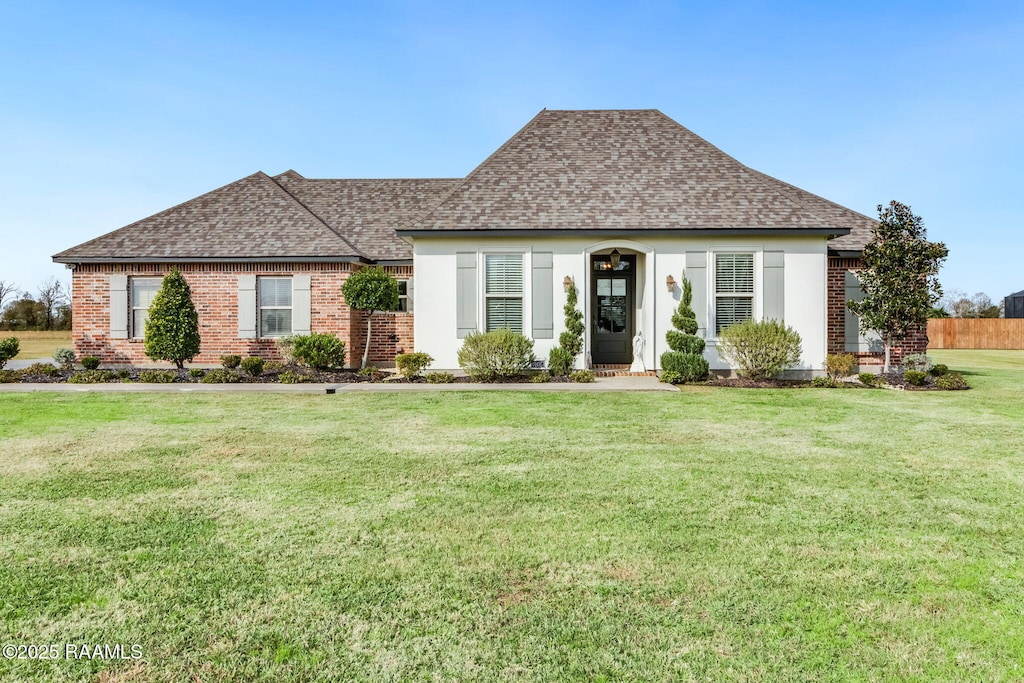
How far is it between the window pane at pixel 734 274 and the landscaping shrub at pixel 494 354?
15.1 feet

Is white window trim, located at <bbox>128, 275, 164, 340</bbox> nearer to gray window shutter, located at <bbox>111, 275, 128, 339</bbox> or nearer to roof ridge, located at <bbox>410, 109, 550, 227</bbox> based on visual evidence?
gray window shutter, located at <bbox>111, 275, 128, 339</bbox>

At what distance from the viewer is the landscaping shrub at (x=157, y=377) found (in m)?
12.3

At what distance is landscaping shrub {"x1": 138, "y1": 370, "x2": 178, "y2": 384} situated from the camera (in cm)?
1227

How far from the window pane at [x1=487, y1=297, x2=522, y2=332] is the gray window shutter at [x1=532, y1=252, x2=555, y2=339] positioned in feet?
1.37

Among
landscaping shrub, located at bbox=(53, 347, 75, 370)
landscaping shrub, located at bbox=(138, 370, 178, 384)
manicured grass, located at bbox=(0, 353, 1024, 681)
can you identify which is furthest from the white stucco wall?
landscaping shrub, located at bbox=(53, 347, 75, 370)

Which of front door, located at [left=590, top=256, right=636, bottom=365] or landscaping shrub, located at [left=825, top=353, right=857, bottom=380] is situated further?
front door, located at [left=590, top=256, right=636, bottom=365]

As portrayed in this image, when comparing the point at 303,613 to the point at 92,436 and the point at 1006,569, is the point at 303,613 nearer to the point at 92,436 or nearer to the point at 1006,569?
the point at 1006,569

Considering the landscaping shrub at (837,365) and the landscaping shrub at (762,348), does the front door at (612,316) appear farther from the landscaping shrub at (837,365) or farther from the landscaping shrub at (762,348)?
the landscaping shrub at (837,365)

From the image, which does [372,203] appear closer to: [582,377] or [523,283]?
Result: [523,283]

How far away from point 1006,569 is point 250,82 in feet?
48.7

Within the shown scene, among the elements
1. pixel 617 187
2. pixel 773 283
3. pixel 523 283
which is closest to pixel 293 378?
pixel 523 283

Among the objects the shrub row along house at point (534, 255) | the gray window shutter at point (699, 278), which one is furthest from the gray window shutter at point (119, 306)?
the gray window shutter at point (699, 278)

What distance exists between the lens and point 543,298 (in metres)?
13.1

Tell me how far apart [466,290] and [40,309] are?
33.2m
